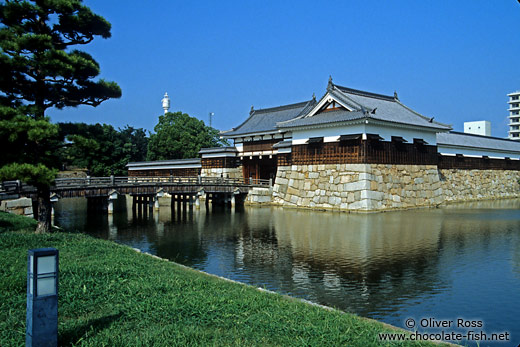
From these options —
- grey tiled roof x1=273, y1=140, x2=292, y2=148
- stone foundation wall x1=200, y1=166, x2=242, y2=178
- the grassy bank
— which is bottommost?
the grassy bank

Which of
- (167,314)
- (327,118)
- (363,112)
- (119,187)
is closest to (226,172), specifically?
(327,118)

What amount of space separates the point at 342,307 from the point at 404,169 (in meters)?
23.8

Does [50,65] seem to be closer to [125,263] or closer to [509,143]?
[125,263]

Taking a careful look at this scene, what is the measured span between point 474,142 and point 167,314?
44663 millimetres

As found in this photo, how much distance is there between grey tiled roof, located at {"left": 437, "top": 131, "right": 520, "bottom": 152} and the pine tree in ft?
103

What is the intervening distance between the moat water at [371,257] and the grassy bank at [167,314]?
8.20 feet

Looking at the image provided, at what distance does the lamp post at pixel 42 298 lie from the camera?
461 centimetres

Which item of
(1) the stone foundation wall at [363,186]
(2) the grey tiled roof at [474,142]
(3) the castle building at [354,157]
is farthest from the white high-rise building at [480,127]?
(1) the stone foundation wall at [363,186]

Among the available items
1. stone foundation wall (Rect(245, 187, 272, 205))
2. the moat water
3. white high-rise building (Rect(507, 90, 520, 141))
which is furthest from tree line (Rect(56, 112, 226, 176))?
white high-rise building (Rect(507, 90, 520, 141))

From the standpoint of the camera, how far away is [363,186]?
88.8ft

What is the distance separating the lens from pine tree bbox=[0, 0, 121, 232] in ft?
44.7

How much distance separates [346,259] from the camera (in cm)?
1322

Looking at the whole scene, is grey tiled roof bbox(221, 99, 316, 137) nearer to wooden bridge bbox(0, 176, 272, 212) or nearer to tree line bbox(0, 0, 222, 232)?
wooden bridge bbox(0, 176, 272, 212)

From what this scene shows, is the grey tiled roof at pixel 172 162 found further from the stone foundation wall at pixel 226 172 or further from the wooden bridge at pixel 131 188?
the wooden bridge at pixel 131 188
